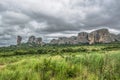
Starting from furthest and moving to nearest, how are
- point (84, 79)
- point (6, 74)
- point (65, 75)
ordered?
point (65, 75), point (84, 79), point (6, 74)

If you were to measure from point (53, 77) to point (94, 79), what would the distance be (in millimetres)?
1923

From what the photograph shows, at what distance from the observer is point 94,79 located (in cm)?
857

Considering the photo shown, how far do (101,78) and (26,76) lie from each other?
3159 millimetres

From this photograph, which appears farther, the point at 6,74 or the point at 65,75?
the point at 65,75

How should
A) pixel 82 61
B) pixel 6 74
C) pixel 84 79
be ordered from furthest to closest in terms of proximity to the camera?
pixel 82 61 < pixel 84 79 < pixel 6 74

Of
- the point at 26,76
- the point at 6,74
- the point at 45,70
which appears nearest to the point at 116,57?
the point at 45,70

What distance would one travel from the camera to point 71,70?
9750 mm

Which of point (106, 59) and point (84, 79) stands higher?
point (106, 59)

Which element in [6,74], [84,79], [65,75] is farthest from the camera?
[65,75]

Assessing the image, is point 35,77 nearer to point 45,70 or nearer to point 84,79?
point 45,70

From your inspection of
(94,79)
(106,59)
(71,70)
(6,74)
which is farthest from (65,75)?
(6,74)

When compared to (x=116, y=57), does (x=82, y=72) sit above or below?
below

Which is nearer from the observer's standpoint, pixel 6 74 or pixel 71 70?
pixel 6 74

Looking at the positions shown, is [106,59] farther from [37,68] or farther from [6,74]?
[6,74]
